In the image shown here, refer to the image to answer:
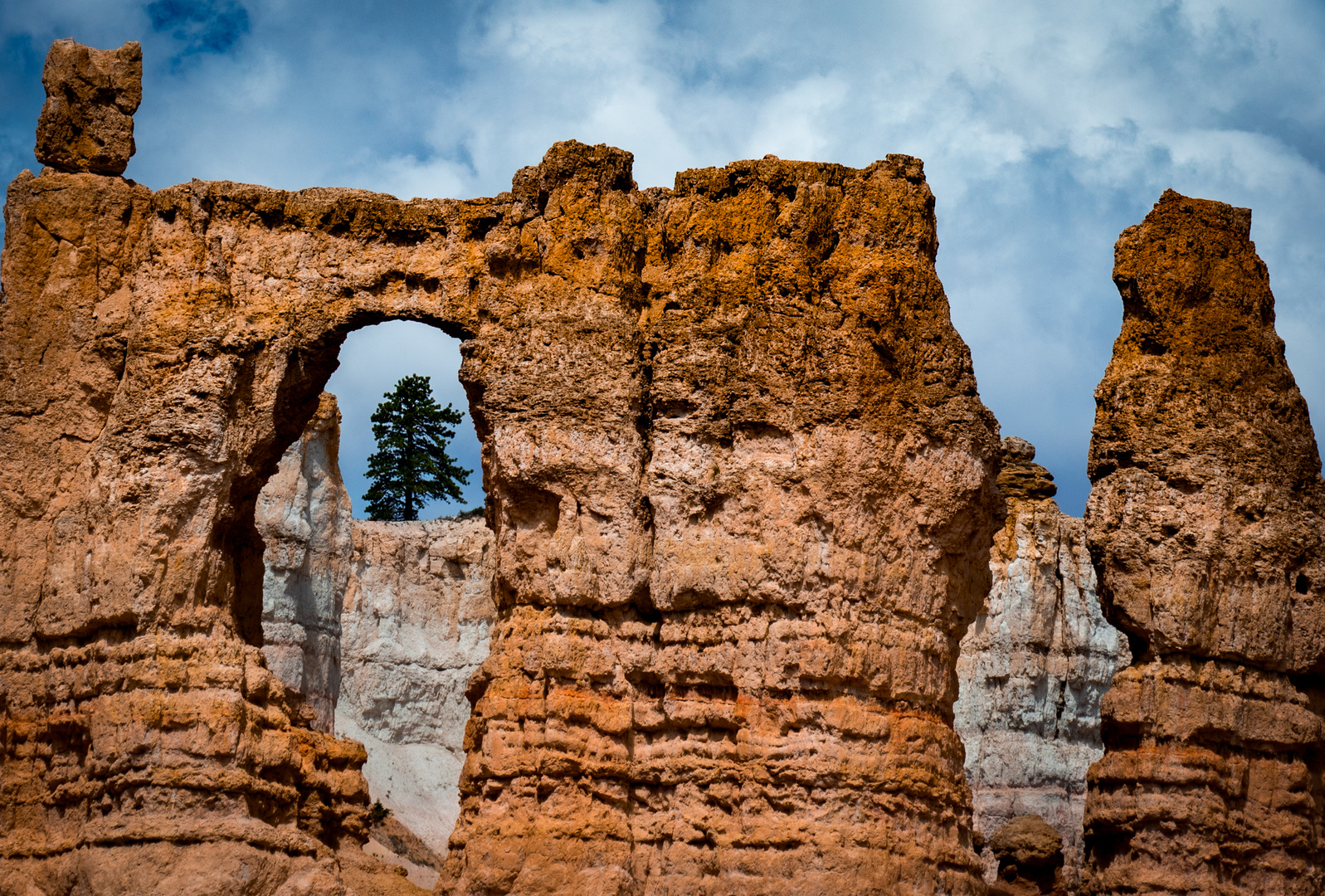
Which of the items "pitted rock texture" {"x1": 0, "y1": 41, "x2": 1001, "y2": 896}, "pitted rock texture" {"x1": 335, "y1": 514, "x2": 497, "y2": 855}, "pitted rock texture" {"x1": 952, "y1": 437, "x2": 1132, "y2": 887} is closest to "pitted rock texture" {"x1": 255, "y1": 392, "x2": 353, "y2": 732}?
"pitted rock texture" {"x1": 335, "y1": 514, "x2": 497, "y2": 855}

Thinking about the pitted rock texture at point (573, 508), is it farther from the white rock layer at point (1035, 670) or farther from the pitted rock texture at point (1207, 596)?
the white rock layer at point (1035, 670)

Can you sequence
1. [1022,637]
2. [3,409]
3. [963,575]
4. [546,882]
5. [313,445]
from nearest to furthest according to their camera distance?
[546,882]
[963,575]
[3,409]
[1022,637]
[313,445]

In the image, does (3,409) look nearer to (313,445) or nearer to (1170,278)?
(1170,278)

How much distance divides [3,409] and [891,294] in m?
7.82

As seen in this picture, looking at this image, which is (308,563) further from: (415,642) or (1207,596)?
(1207,596)

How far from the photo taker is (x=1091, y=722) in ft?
88.9

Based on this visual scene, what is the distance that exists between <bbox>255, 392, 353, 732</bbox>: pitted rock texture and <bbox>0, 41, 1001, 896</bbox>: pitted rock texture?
1157 centimetres

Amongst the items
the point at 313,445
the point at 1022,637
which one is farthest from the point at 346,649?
the point at 1022,637

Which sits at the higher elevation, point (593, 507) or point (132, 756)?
point (593, 507)

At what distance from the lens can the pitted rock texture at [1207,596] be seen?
557 inches

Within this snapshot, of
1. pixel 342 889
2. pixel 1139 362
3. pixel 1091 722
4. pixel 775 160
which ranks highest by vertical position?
pixel 775 160

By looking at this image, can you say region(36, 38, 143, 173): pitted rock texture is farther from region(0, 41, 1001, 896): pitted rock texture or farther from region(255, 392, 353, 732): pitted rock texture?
region(255, 392, 353, 732): pitted rock texture

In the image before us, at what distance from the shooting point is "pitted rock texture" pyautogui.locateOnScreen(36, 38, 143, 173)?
16.5 meters

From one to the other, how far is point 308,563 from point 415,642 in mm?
4779
